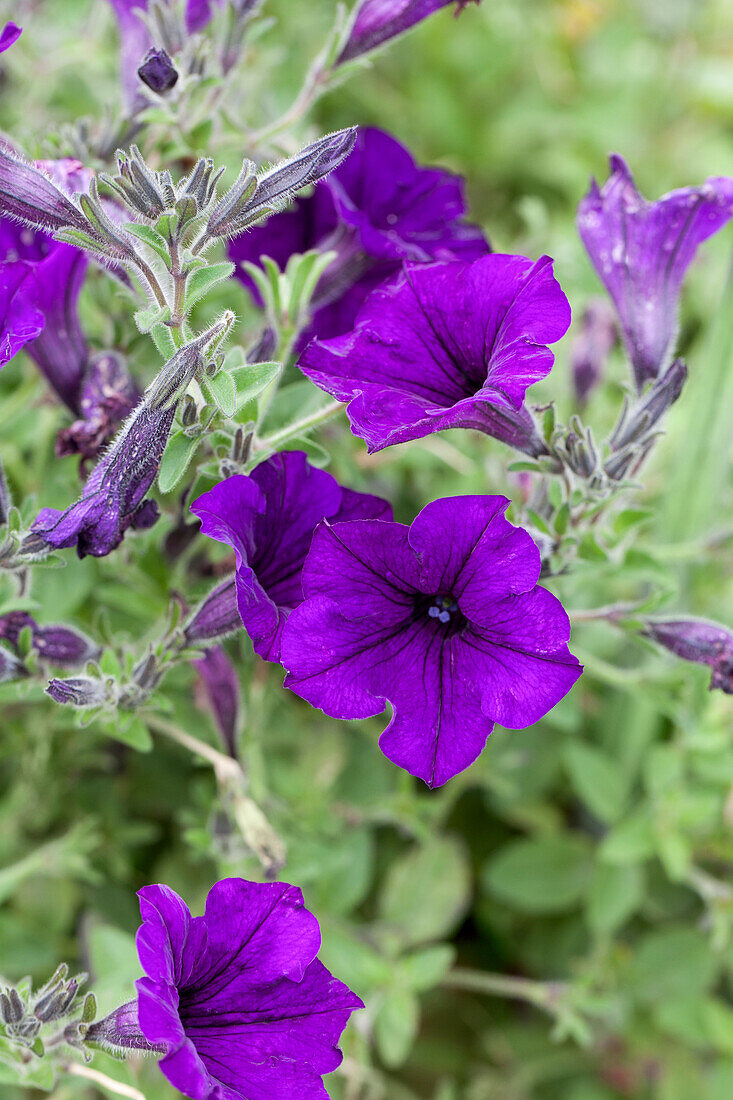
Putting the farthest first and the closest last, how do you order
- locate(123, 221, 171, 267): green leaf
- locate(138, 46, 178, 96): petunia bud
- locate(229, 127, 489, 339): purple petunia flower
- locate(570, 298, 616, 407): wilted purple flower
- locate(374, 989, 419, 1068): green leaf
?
locate(570, 298, 616, 407): wilted purple flower → locate(374, 989, 419, 1068): green leaf → locate(229, 127, 489, 339): purple petunia flower → locate(138, 46, 178, 96): petunia bud → locate(123, 221, 171, 267): green leaf

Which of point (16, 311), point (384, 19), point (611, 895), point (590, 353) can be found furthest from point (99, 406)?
point (611, 895)

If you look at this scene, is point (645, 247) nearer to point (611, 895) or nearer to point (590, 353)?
point (590, 353)

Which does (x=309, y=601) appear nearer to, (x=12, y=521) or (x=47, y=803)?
(x=12, y=521)

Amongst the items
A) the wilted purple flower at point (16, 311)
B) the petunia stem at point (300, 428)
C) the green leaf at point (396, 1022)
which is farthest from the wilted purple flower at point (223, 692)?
the green leaf at point (396, 1022)

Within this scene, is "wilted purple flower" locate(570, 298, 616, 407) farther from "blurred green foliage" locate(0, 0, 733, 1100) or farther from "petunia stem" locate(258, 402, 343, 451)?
"petunia stem" locate(258, 402, 343, 451)

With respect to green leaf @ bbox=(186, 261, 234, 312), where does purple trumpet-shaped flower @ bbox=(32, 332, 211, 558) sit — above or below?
below

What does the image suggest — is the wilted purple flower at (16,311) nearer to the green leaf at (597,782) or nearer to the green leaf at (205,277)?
the green leaf at (205,277)

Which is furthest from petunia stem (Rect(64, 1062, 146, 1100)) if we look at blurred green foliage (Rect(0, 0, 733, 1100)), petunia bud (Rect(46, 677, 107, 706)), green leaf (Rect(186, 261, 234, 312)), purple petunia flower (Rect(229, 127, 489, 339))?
purple petunia flower (Rect(229, 127, 489, 339))

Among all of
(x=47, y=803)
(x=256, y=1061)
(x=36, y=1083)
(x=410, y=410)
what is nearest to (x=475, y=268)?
(x=410, y=410)
